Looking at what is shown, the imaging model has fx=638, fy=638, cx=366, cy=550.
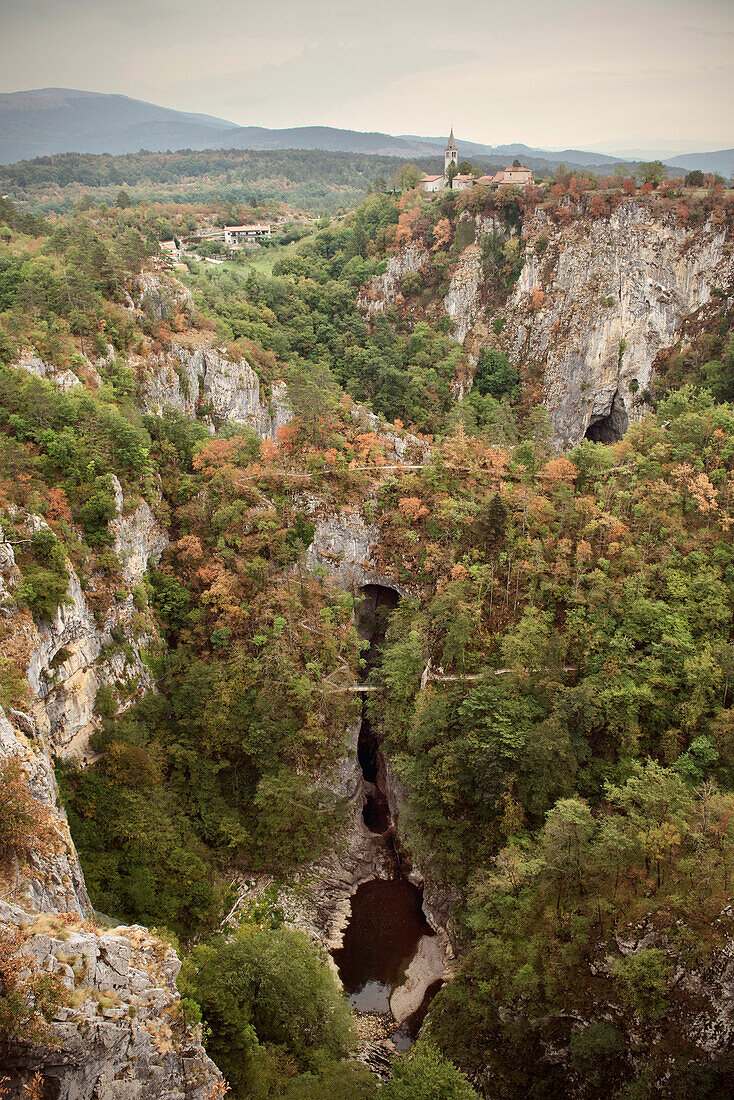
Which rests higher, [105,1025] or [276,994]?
[105,1025]

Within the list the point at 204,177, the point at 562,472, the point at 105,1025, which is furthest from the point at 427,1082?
the point at 204,177

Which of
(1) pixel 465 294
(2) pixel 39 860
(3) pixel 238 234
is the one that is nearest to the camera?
(2) pixel 39 860

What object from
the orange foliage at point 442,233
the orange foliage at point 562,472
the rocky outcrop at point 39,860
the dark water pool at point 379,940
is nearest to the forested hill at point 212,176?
the orange foliage at point 442,233

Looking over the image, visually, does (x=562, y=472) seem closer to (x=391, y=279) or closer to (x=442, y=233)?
(x=391, y=279)

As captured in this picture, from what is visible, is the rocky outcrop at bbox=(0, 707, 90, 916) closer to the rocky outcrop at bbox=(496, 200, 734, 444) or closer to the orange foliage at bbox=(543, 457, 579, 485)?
the orange foliage at bbox=(543, 457, 579, 485)

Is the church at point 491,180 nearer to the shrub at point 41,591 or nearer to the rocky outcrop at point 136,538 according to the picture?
the rocky outcrop at point 136,538

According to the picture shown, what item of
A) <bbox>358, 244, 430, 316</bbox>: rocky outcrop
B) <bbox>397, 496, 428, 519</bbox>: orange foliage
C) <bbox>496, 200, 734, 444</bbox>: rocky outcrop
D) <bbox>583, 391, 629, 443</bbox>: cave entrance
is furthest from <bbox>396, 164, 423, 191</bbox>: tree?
<bbox>397, 496, 428, 519</bbox>: orange foliage
